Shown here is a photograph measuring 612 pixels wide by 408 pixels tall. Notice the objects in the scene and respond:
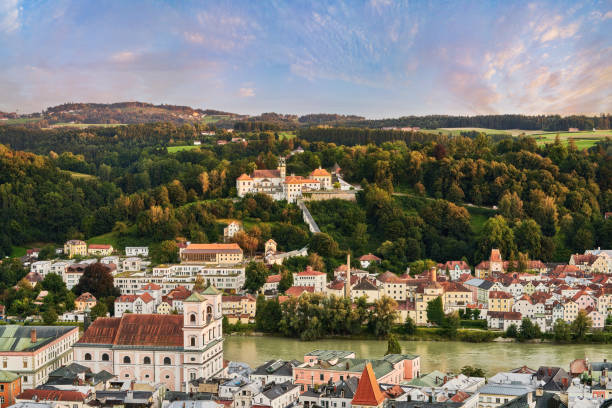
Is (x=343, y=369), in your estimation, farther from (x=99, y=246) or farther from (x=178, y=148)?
(x=178, y=148)

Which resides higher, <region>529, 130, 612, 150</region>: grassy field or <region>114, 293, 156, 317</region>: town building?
<region>529, 130, 612, 150</region>: grassy field

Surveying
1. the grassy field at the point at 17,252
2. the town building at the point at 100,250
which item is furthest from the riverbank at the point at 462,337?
the grassy field at the point at 17,252

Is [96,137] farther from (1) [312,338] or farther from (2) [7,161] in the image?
(1) [312,338]

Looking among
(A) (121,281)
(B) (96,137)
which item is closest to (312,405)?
(A) (121,281)

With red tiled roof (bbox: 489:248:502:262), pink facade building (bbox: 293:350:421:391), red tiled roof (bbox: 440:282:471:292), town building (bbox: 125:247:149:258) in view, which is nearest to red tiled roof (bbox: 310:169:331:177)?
town building (bbox: 125:247:149:258)

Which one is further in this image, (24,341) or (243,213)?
(243,213)

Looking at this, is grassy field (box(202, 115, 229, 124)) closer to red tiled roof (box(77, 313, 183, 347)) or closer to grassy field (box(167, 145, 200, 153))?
grassy field (box(167, 145, 200, 153))
